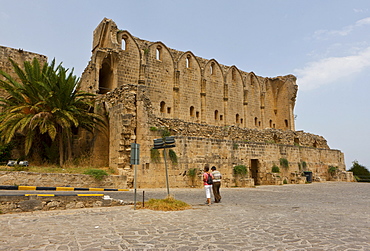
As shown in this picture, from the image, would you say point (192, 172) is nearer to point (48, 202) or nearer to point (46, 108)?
point (46, 108)

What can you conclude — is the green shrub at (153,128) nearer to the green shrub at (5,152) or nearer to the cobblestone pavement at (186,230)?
the cobblestone pavement at (186,230)

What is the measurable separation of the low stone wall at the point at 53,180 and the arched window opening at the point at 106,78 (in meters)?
11.6

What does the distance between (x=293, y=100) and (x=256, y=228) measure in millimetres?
34586

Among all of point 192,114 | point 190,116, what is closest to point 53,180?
point 190,116

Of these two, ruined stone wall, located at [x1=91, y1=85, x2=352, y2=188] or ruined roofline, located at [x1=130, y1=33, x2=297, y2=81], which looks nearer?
ruined stone wall, located at [x1=91, y1=85, x2=352, y2=188]

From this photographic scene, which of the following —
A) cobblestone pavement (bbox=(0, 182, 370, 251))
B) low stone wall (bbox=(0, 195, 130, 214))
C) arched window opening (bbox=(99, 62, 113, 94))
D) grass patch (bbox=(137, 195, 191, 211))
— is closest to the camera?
cobblestone pavement (bbox=(0, 182, 370, 251))

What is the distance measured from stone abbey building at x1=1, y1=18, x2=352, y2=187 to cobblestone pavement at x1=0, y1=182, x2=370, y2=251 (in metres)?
7.33

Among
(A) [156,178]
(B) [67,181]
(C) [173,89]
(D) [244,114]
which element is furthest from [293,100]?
(B) [67,181]

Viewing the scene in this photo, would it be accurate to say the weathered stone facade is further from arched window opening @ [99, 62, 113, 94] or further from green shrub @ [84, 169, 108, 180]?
green shrub @ [84, 169, 108, 180]

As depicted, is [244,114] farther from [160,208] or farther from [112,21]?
[160,208]

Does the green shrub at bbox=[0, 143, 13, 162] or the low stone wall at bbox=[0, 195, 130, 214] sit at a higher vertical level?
the green shrub at bbox=[0, 143, 13, 162]

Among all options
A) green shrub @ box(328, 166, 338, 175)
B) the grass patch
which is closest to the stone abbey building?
green shrub @ box(328, 166, 338, 175)

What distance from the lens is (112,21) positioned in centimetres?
2361

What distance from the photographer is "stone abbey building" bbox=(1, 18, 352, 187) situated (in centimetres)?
1475
